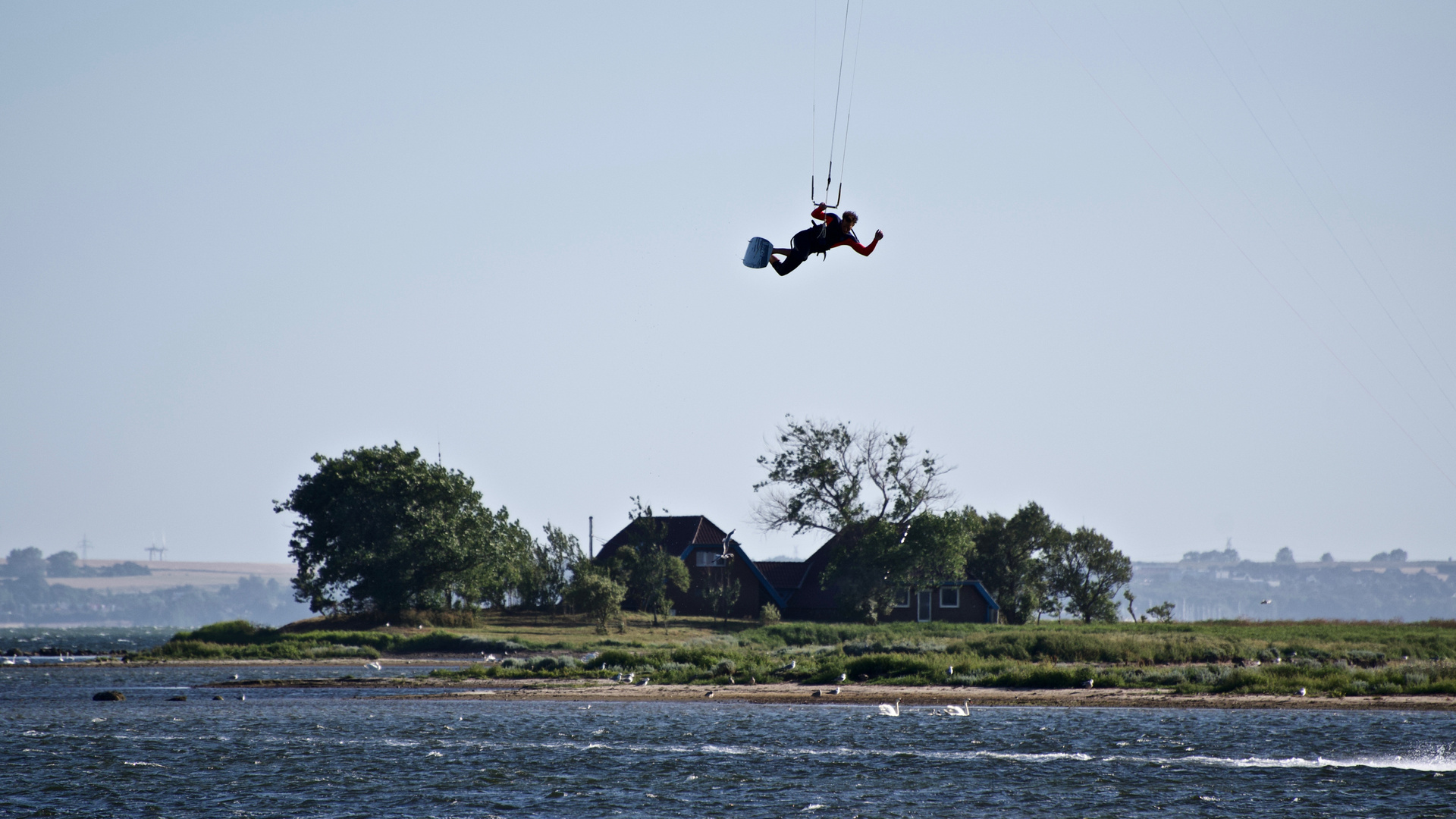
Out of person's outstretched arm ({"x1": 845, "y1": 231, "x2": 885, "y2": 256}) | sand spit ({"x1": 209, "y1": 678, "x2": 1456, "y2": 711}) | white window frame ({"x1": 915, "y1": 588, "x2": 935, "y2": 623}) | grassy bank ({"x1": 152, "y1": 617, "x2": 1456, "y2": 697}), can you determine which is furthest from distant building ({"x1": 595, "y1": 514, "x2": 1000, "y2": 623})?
person's outstretched arm ({"x1": 845, "y1": 231, "x2": 885, "y2": 256})

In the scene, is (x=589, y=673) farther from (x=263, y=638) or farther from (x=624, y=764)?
(x=263, y=638)

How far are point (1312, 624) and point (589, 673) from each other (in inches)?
1866

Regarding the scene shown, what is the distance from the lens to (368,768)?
2984 cm

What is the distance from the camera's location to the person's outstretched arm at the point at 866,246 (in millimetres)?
19562

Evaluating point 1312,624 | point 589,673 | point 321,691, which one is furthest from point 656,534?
point 1312,624

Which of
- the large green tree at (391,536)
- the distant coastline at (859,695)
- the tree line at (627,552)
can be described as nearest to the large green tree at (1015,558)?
the tree line at (627,552)

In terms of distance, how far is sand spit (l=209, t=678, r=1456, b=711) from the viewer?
3834 centimetres

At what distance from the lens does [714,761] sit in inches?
1188

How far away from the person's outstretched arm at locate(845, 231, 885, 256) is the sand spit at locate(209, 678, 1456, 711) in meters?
24.0

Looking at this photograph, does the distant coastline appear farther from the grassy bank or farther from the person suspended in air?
the person suspended in air

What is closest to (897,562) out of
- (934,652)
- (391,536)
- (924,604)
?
(924,604)

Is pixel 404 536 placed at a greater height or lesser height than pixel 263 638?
greater

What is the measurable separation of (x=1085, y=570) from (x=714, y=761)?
5450 cm

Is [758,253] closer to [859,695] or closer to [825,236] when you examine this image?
[825,236]
